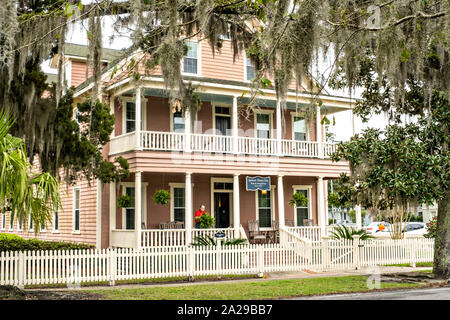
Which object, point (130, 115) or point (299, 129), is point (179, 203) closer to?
point (130, 115)

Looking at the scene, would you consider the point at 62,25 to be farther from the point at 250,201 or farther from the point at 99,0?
the point at 250,201

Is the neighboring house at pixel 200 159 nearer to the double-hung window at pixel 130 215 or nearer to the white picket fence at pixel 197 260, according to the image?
the double-hung window at pixel 130 215

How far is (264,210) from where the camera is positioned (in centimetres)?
2298

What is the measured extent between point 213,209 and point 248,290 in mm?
10302

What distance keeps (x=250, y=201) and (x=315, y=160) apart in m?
3.26

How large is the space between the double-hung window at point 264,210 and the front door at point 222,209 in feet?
4.70

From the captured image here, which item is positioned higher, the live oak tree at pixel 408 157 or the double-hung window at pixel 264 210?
the live oak tree at pixel 408 157

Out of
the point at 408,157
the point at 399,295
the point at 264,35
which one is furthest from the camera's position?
the point at 408,157

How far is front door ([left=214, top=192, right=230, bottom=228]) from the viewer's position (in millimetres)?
21938

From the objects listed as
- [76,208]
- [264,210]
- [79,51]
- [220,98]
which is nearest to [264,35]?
[220,98]

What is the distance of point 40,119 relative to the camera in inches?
486

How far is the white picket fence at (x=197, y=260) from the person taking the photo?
41.2 ft

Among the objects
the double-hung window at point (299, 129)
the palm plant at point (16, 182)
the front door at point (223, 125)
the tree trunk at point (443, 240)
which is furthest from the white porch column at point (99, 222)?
the tree trunk at point (443, 240)
